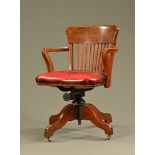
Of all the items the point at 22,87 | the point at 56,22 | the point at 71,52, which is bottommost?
the point at 22,87

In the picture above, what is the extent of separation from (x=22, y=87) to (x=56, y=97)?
40cm

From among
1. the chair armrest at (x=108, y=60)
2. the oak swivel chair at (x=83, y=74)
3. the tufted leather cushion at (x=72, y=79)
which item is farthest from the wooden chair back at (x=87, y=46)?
the tufted leather cushion at (x=72, y=79)

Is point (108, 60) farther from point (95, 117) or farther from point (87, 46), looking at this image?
point (87, 46)

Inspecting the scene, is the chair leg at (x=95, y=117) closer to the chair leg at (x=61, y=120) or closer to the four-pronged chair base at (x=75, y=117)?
the four-pronged chair base at (x=75, y=117)

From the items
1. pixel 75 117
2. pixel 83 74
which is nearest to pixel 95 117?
pixel 75 117

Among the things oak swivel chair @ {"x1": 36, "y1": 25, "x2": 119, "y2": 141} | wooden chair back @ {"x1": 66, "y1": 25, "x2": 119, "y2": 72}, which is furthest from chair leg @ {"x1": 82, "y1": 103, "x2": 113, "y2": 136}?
wooden chair back @ {"x1": 66, "y1": 25, "x2": 119, "y2": 72}

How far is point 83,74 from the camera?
321cm

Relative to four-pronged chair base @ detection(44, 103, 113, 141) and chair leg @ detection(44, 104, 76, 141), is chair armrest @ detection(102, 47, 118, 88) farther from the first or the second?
chair leg @ detection(44, 104, 76, 141)

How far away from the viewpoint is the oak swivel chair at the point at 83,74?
120 inches

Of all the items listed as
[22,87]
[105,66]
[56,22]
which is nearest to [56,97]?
[22,87]

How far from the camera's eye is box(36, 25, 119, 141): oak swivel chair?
3049 millimetres

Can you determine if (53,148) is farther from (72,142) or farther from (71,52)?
(71,52)

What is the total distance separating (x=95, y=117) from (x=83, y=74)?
0.36m

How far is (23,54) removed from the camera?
4.64 metres
